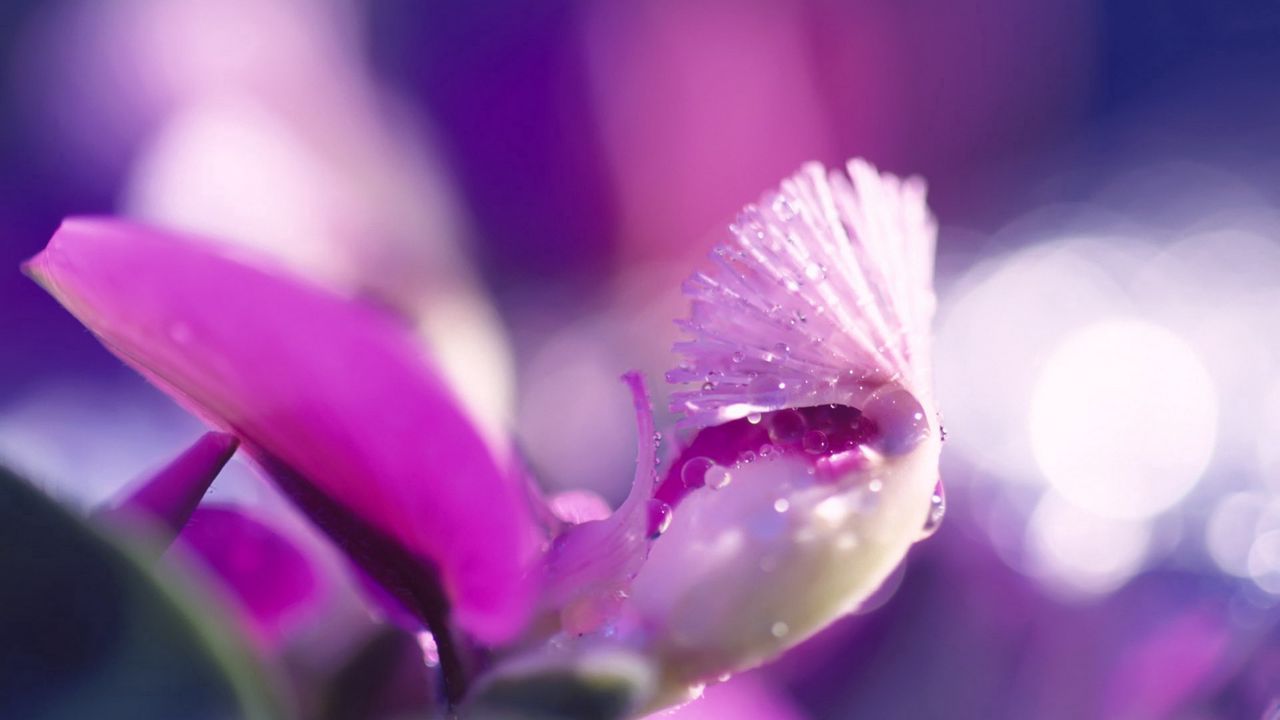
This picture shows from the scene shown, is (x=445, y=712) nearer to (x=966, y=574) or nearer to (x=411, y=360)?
(x=411, y=360)

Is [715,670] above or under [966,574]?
above

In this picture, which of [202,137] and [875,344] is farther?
[202,137]

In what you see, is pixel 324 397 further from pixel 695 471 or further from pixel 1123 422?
pixel 1123 422

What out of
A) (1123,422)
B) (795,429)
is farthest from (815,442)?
(1123,422)

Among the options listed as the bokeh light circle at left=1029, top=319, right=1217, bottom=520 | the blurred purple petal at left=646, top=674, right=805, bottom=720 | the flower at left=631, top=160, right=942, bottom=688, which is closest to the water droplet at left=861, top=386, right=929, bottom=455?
the flower at left=631, top=160, right=942, bottom=688

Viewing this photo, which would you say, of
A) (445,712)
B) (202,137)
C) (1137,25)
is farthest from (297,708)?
(1137,25)

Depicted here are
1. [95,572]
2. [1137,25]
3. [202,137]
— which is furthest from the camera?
[1137,25]
